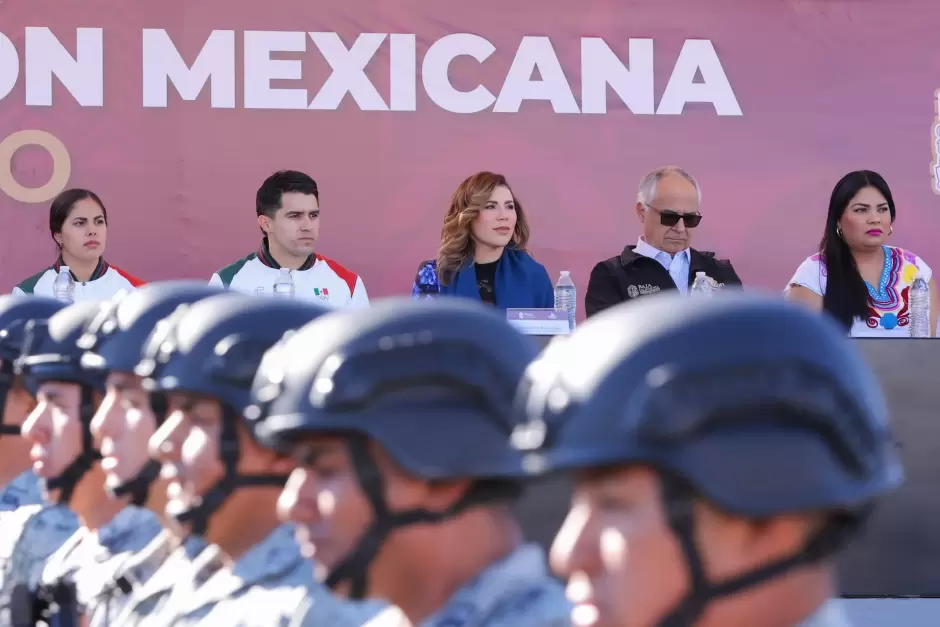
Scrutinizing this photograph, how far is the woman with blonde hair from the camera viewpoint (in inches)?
277

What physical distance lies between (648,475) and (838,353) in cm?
29

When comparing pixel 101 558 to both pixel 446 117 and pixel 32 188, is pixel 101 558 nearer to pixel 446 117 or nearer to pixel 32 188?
pixel 32 188

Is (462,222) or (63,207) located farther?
(63,207)

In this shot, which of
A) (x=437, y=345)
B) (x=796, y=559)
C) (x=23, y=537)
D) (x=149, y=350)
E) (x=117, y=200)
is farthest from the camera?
(x=117, y=200)

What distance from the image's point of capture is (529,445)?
1835 mm

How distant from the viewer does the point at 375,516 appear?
2344 mm

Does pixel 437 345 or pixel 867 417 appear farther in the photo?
pixel 437 345

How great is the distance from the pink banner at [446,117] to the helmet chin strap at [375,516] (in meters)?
6.75

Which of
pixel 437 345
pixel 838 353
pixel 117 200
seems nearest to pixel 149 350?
pixel 437 345

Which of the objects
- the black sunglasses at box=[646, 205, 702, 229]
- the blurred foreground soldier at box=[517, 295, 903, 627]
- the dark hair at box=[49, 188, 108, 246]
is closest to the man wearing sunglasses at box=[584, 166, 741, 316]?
the black sunglasses at box=[646, 205, 702, 229]

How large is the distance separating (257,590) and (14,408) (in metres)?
2.22

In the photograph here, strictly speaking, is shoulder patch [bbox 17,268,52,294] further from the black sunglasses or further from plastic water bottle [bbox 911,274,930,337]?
plastic water bottle [bbox 911,274,930,337]

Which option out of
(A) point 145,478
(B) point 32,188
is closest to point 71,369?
(A) point 145,478

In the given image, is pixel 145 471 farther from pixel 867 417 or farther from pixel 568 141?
pixel 568 141
